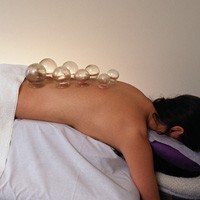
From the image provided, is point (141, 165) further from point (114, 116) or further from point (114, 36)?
point (114, 36)

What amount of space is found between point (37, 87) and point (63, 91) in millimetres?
99

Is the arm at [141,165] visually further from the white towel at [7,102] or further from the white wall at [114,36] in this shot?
the white wall at [114,36]

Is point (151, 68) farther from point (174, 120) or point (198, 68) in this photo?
point (174, 120)

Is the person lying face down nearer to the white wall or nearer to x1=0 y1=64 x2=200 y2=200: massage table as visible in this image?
x1=0 y1=64 x2=200 y2=200: massage table

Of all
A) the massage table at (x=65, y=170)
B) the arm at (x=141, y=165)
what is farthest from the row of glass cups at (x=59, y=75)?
the arm at (x=141, y=165)

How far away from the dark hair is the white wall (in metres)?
0.43

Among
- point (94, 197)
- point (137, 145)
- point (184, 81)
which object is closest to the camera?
point (94, 197)

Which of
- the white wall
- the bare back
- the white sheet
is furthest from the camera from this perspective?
the white wall

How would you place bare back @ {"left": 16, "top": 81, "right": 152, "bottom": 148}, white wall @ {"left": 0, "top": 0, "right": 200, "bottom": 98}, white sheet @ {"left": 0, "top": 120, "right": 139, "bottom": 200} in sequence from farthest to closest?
white wall @ {"left": 0, "top": 0, "right": 200, "bottom": 98} < bare back @ {"left": 16, "top": 81, "right": 152, "bottom": 148} < white sheet @ {"left": 0, "top": 120, "right": 139, "bottom": 200}

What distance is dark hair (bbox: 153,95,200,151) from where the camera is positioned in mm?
991

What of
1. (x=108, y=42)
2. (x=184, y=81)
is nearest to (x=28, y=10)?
(x=108, y=42)

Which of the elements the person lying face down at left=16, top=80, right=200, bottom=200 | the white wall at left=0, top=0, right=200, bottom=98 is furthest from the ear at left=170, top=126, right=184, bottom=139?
the white wall at left=0, top=0, right=200, bottom=98

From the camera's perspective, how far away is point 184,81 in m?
1.45

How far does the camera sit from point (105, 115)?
36.6 inches
